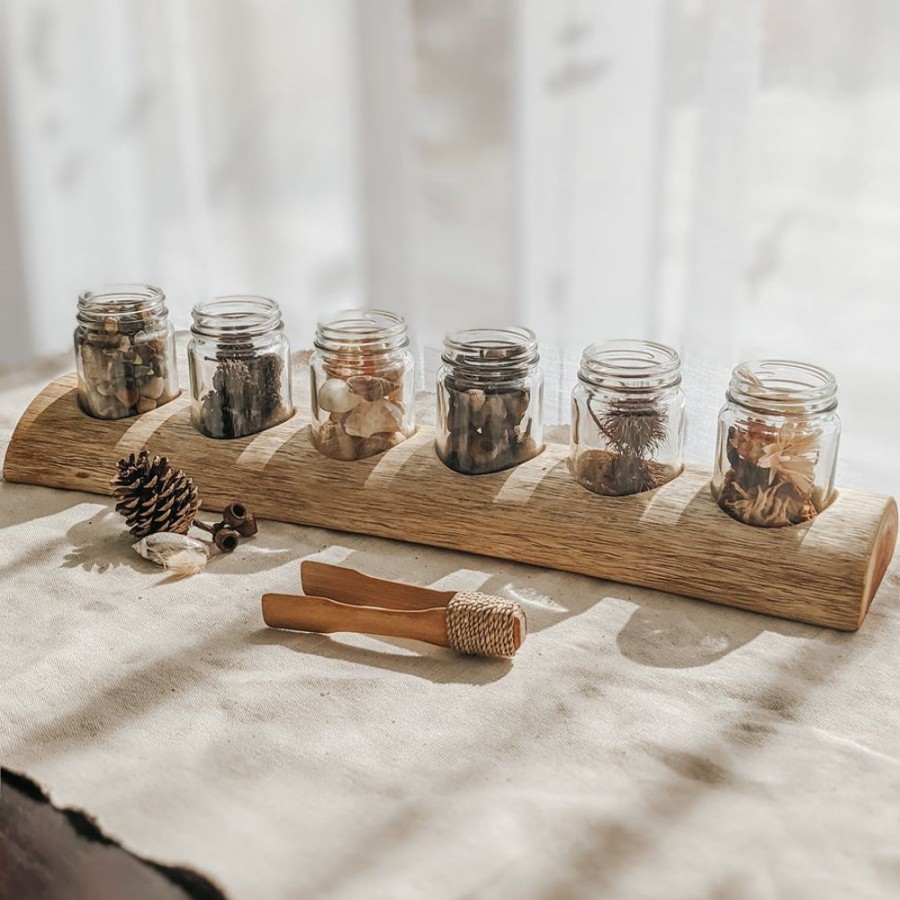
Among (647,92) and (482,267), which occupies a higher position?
(647,92)

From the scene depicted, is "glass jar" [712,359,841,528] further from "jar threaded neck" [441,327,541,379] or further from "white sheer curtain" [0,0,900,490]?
"white sheer curtain" [0,0,900,490]

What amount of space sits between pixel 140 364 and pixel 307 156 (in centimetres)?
81

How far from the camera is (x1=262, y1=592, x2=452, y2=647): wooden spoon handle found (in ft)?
3.07

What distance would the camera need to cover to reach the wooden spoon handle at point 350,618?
3.07 feet

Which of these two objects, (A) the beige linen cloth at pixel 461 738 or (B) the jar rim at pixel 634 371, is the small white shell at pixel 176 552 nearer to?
(A) the beige linen cloth at pixel 461 738

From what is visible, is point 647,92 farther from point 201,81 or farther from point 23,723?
point 23,723

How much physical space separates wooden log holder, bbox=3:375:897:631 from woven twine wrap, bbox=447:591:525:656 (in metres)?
0.15

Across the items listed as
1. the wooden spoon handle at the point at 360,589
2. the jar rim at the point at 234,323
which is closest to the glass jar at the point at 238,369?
the jar rim at the point at 234,323

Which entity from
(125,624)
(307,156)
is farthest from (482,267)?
(125,624)

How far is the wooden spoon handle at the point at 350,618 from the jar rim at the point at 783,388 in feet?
1.01

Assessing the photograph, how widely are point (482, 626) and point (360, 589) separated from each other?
0.12m

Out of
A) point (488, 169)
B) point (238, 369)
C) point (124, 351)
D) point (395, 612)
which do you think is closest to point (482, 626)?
point (395, 612)

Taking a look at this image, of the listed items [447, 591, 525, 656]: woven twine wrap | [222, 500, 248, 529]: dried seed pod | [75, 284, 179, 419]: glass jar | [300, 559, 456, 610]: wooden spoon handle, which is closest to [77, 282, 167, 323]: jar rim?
[75, 284, 179, 419]: glass jar

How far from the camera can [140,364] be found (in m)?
1.24
